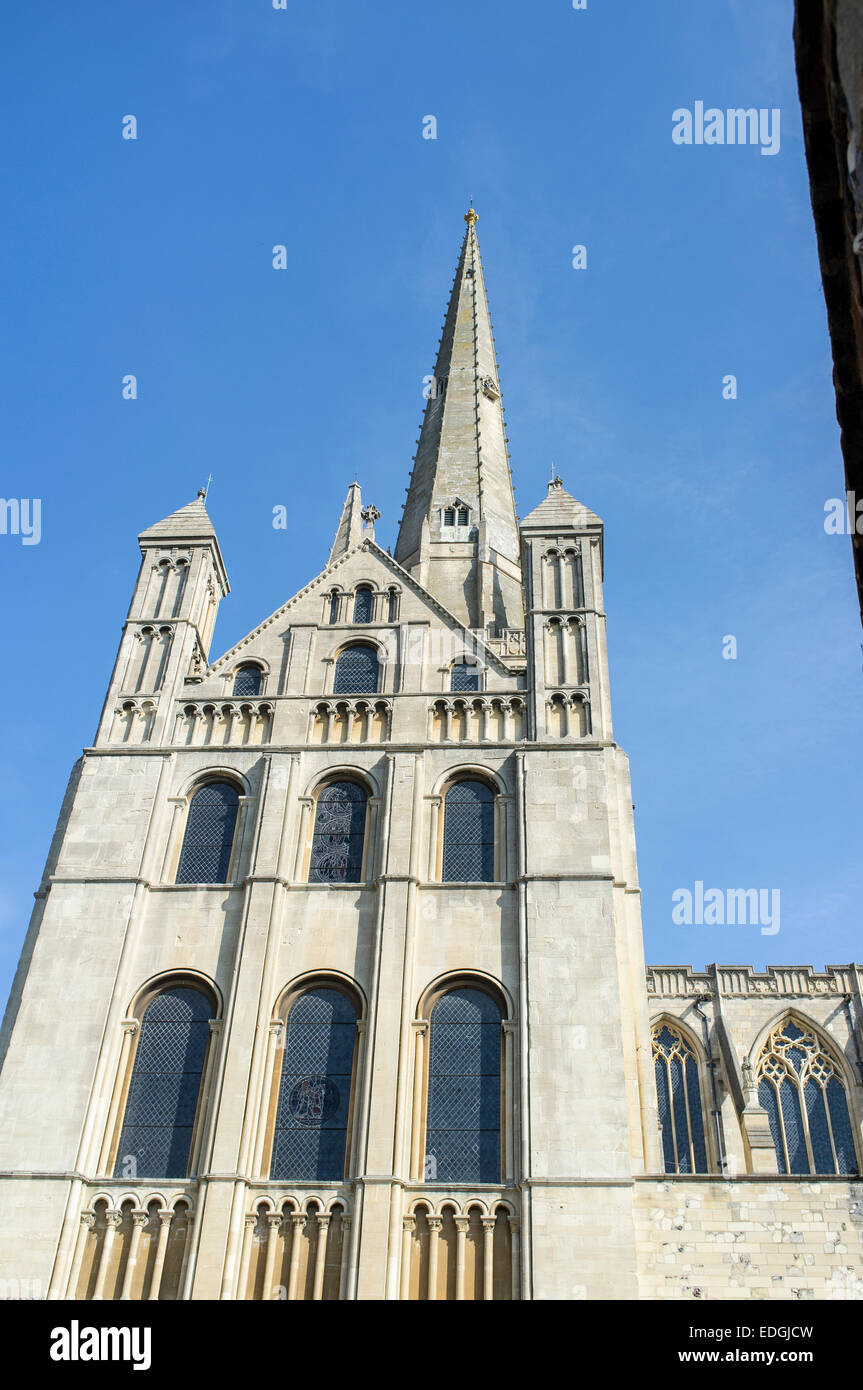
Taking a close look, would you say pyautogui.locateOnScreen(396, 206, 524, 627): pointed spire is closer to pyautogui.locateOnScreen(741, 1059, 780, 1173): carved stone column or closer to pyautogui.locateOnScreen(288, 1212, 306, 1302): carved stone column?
pyautogui.locateOnScreen(741, 1059, 780, 1173): carved stone column

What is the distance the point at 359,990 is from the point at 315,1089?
170 centimetres

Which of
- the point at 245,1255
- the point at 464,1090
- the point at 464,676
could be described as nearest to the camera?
the point at 245,1255

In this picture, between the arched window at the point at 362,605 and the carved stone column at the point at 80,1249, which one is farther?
the arched window at the point at 362,605

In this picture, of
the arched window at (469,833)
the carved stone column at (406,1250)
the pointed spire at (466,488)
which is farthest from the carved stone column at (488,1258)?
the pointed spire at (466,488)

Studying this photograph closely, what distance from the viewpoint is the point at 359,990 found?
65.7 feet

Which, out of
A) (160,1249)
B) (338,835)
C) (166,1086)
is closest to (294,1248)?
(160,1249)

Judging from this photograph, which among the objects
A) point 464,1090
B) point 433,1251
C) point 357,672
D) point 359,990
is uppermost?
point 357,672

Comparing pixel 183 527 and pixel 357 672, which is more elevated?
pixel 183 527

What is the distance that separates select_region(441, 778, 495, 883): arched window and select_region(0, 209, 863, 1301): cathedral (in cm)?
5

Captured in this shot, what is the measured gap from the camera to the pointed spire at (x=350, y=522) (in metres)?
33.2

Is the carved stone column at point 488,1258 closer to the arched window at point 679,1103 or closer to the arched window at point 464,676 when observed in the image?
the arched window at point 464,676

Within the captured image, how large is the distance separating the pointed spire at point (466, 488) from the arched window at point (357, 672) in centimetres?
822

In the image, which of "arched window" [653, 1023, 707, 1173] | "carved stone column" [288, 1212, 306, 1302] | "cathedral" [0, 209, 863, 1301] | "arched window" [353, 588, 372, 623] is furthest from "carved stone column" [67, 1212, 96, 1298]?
"arched window" [653, 1023, 707, 1173]

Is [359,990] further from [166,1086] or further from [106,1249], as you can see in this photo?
Answer: [106,1249]
